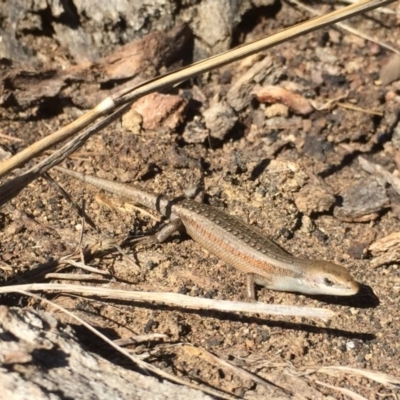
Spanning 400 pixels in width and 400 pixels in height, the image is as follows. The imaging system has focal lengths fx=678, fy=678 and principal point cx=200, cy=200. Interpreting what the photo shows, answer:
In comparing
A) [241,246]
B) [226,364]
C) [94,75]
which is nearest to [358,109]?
[241,246]

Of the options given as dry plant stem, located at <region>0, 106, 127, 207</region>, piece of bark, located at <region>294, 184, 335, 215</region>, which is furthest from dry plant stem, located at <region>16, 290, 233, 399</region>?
piece of bark, located at <region>294, 184, 335, 215</region>

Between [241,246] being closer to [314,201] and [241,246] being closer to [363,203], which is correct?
[314,201]

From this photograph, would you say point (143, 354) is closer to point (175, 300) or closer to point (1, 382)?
point (175, 300)

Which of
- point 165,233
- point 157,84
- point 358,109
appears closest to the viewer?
point 157,84

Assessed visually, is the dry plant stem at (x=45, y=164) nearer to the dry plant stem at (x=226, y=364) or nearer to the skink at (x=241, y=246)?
the dry plant stem at (x=226, y=364)

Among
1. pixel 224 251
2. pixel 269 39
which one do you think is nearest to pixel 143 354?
pixel 224 251

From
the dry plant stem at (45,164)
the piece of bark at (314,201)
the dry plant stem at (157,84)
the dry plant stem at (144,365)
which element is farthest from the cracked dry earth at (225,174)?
the dry plant stem at (157,84)
